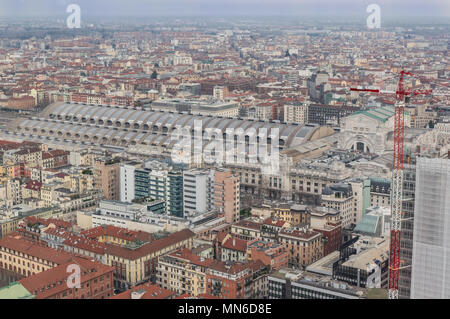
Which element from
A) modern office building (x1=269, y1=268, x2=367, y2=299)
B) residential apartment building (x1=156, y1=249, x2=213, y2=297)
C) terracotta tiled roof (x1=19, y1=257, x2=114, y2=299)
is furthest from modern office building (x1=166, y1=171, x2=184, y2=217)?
modern office building (x1=269, y1=268, x2=367, y2=299)

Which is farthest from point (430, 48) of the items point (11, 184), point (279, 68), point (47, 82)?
point (11, 184)

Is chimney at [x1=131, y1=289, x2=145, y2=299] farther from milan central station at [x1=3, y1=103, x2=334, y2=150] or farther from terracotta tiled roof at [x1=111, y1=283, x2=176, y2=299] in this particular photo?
milan central station at [x1=3, y1=103, x2=334, y2=150]

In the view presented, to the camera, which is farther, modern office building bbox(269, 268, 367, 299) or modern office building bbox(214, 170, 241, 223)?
modern office building bbox(214, 170, 241, 223)

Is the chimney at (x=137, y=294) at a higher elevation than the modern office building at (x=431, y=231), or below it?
below

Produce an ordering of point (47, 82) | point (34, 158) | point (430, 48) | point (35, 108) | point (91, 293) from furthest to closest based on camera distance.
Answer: point (430, 48)
point (47, 82)
point (35, 108)
point (34, 158)
point (91, 293)

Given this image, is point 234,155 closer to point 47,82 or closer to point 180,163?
point 180,163

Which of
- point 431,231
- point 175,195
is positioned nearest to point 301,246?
point 431,231

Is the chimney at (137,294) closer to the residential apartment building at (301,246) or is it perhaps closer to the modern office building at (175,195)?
the residential apartment building at (301,246)

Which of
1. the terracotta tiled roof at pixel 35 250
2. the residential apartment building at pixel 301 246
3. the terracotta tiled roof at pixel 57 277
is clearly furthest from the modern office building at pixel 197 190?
the terracotta tiled roof at pixel 57 277
